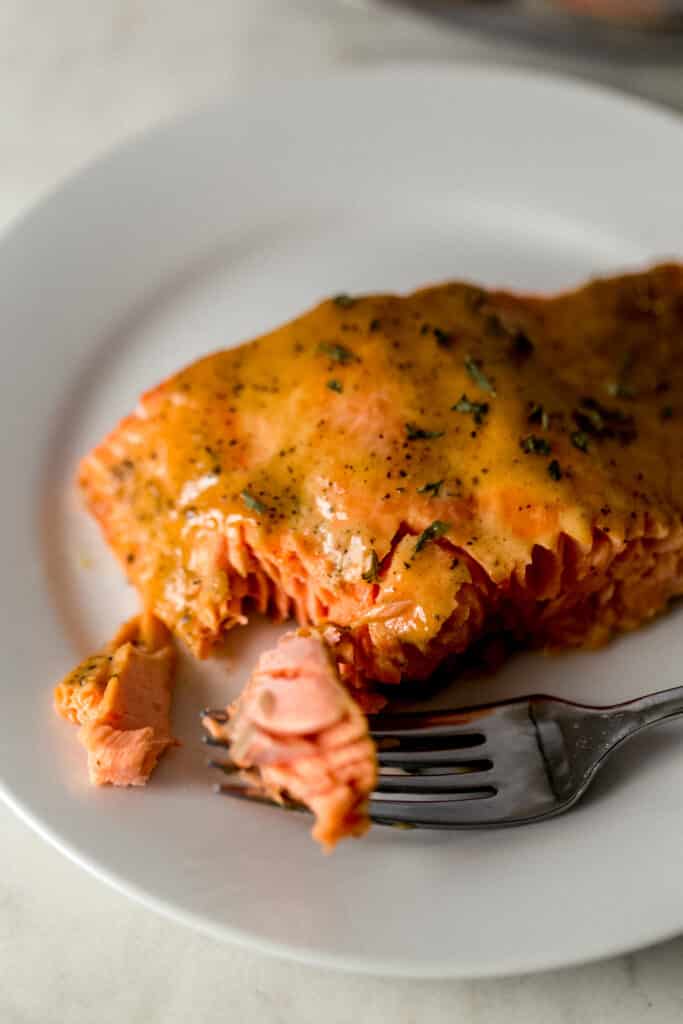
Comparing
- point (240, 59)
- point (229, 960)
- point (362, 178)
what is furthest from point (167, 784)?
point (240, 59)

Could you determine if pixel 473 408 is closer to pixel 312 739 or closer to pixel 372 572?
pixel 372 572

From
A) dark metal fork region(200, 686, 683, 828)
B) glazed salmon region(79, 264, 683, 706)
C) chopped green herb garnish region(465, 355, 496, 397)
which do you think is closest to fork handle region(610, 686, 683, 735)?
dark metal fork region(200, 686, 683, 828)

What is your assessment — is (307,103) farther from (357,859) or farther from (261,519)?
(357,859)

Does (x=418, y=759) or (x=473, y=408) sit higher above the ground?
(x=473, y=408)

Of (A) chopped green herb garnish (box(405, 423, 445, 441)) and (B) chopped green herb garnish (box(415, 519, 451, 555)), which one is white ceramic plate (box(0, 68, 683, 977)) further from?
(A) chopped green herb garnish (box(405, 423, 445, 441))

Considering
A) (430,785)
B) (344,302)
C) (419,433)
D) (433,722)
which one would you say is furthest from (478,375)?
(430,785)

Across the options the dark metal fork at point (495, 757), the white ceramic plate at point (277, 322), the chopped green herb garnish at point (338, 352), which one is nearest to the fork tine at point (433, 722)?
the dark metal fork at point (495, 757)
